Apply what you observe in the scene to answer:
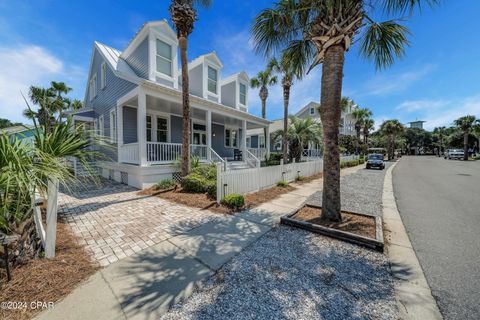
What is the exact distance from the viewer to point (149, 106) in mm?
11109

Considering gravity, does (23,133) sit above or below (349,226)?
above

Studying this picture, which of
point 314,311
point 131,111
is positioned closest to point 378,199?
point 314,311

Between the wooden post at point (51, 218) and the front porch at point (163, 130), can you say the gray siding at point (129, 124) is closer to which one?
the front porch at point (163, 130)

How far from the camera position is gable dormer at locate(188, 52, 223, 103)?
43.3ft

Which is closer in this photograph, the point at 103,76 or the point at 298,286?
Result: the point at 298,286

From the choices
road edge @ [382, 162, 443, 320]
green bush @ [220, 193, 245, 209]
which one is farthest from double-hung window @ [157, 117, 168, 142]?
road edge @ [382, 162, 443, 320]

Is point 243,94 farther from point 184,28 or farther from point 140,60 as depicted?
point 184,28

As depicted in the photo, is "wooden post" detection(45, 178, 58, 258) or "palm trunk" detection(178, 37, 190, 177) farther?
"palm trunk" detection(178, 37, 190, 177)

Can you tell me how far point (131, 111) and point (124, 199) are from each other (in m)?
6.26

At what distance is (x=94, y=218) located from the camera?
17.1 feet

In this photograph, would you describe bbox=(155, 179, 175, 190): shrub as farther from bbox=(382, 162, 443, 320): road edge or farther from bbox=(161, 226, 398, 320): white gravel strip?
bbox=(382, 162, 443, 320): road edge

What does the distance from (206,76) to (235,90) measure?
3.26 metres

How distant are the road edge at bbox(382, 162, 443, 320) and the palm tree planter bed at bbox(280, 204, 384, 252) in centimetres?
28

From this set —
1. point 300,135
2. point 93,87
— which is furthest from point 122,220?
point 93,87
